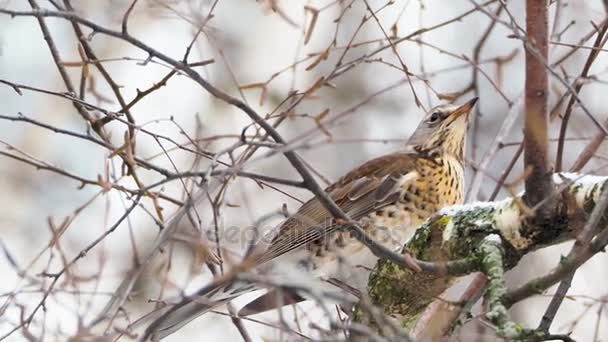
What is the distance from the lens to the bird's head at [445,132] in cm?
653

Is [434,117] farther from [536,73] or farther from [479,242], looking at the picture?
[536,73]

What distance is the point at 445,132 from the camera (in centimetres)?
656

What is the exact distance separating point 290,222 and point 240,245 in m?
0.90

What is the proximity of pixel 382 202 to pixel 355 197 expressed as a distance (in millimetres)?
181

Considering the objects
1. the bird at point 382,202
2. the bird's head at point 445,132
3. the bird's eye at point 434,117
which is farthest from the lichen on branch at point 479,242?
the bird's eye at point 434,117

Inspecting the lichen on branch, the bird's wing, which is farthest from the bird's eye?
the lichen on branch

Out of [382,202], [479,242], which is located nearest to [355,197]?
[382,202]

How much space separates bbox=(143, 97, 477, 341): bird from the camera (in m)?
5.55

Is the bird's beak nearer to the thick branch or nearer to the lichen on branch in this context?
the lichen on branch

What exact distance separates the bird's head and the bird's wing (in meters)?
0.18

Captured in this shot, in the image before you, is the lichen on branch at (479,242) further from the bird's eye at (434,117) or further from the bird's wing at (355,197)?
the bird's eye at (434,117)

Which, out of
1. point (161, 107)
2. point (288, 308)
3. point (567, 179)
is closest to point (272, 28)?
point (161, 107)

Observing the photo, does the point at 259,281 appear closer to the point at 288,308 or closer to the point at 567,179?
the point at 567,179

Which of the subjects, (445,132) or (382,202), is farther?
(445,132)
